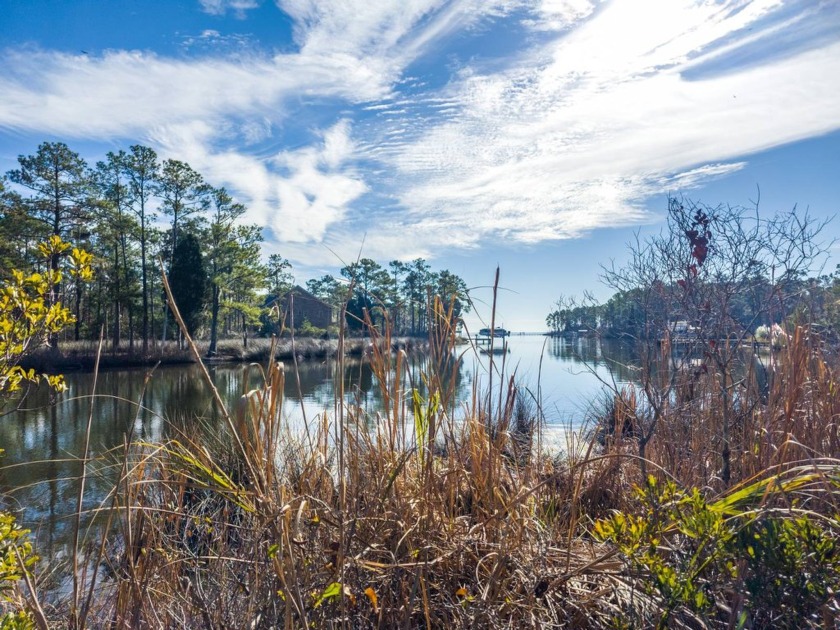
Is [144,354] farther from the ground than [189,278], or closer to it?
closer to it

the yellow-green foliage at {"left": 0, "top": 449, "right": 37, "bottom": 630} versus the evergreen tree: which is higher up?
the evergreen tree

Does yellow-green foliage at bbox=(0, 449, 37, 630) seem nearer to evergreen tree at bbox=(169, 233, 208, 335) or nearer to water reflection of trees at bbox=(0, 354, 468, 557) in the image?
water reflection of trees at bbox=(0, 354, 468, 557)

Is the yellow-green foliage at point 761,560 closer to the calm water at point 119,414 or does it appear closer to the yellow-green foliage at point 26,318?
the calm water at point 119,414

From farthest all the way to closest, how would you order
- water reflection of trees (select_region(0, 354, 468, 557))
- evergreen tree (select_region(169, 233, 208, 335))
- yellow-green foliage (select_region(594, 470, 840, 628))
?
evergreen tree (select_region(169, 233, 208, 335))
water reflection of trees (select_region(0, 354, 468, 557))
yellow-green foliage (select_region(594, 470, 840, 628))

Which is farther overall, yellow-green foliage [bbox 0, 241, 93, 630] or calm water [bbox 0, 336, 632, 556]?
calm water [bbox 0, 336, 632, 556]

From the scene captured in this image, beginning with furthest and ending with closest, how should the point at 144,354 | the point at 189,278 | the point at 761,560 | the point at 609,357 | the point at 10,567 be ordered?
the point at 189,278, the point at 144,354, the point at 609,357, the point at 10,567, the point at 761,560

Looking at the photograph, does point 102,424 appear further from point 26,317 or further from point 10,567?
point 10,567

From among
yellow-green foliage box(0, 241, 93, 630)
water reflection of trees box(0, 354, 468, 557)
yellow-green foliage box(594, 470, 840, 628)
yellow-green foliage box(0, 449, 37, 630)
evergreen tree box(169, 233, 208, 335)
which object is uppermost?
evergreen tree box(169, 233, 208, 335)

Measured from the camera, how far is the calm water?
2709 millimetres

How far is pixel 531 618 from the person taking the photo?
125 centimetres

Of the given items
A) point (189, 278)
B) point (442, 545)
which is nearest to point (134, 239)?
point (189, 278)

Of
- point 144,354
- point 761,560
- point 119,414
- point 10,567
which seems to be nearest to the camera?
point 761,560

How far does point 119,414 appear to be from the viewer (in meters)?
11.4

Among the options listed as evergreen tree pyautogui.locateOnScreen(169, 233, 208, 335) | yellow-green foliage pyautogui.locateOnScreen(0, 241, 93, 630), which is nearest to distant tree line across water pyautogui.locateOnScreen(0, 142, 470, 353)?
evergreen tree pyautogui.locateOnScreen(169, 233, 208, 335)
